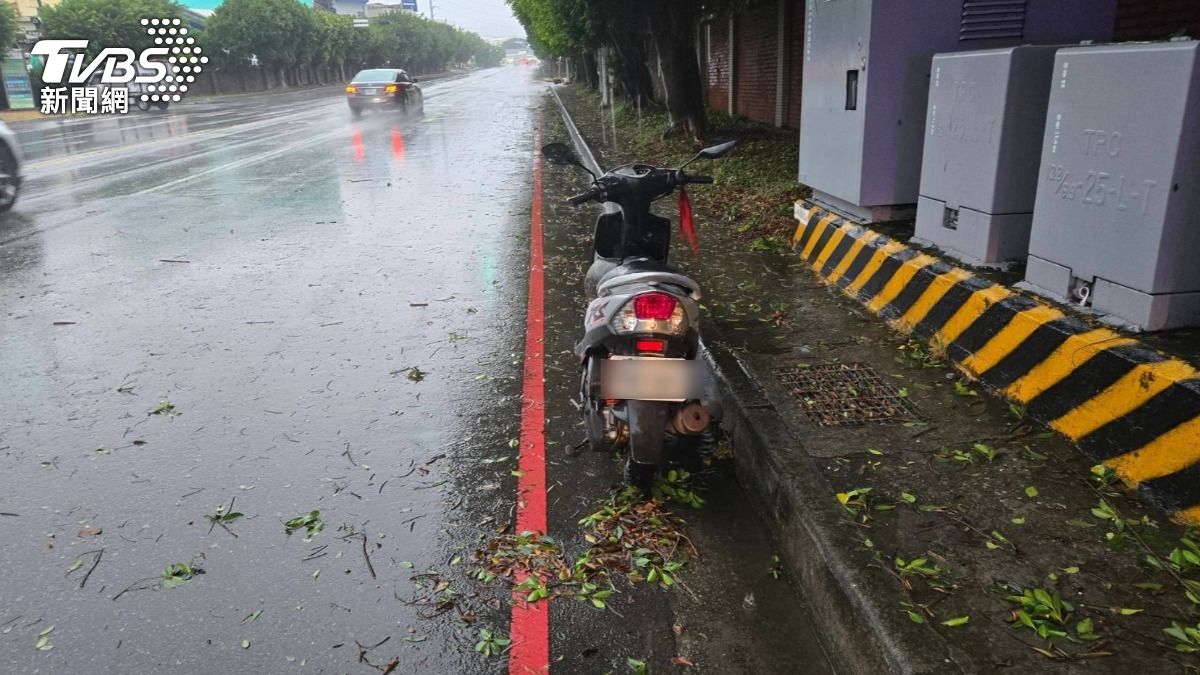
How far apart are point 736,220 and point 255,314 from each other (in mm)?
5141

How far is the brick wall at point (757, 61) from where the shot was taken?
18156 mm

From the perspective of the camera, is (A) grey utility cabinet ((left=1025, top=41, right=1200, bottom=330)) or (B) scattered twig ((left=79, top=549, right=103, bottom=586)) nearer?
(B) scattered twig ((left=79, top=549, right=103, bottom=586))

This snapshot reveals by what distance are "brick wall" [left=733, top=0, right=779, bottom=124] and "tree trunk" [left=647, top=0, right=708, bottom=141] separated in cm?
236

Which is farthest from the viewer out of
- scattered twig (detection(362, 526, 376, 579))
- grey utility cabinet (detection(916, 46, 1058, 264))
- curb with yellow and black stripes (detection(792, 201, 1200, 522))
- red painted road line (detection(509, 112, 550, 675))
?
grey utility cabinet (detection(916, 46, 1058, 264))

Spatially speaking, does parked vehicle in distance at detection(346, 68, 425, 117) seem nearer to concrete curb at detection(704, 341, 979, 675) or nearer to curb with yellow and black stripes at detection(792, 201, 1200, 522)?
curb with yellow and black stripes at detection(792, 201, 1200, 522)

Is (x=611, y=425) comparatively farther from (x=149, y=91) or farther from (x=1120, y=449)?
(x=149, y=91)

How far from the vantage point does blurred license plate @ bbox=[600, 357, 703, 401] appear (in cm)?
368

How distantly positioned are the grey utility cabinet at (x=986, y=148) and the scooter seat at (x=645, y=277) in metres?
2.20

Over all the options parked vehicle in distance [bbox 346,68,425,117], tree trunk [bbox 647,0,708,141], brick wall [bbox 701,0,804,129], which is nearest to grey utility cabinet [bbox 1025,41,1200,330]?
brick wall [bbox 701,0,804,129]

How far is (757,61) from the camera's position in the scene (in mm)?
19438

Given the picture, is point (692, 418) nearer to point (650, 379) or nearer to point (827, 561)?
point (650, 379)

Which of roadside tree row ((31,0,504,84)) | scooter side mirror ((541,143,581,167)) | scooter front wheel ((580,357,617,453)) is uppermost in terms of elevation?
roadside tree row ((31,0,504,84))

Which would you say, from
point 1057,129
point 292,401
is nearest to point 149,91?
point 292,401

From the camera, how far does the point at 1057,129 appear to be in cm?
431
